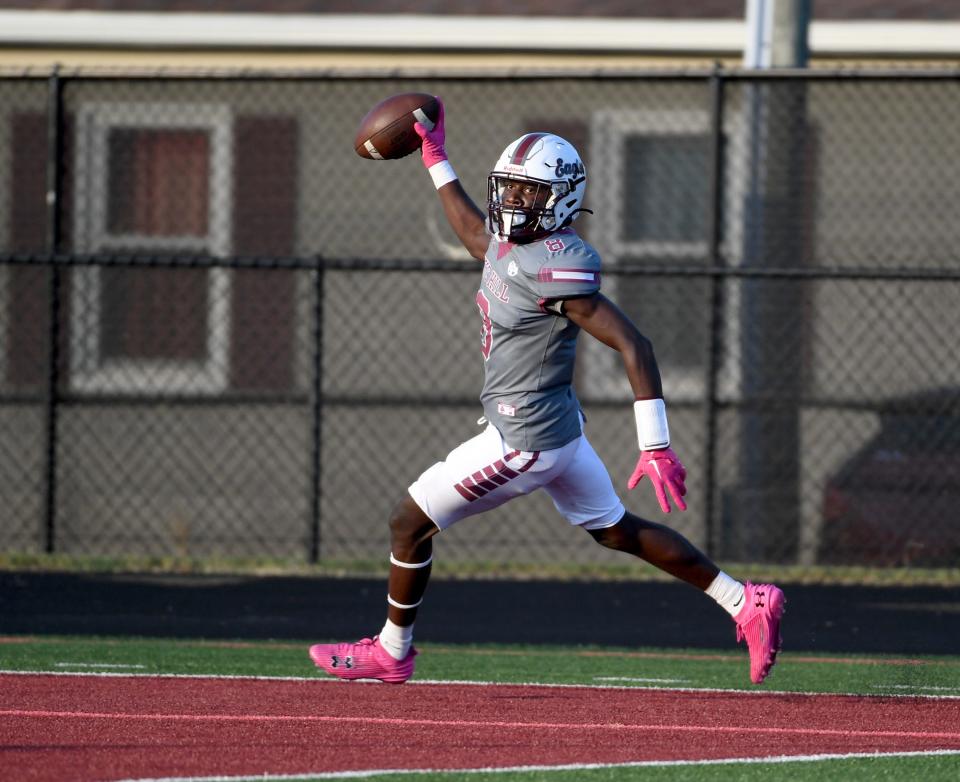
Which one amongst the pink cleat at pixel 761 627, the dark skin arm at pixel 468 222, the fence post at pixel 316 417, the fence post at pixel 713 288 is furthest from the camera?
the fence post at pixel 316 417

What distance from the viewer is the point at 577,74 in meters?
10.4

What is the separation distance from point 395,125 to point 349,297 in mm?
5288

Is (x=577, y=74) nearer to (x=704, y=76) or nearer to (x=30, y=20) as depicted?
(x=704, y=76)

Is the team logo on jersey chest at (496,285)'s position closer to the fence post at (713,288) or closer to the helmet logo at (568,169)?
the helmet logo at (568,169)

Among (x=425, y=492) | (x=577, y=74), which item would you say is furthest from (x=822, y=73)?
(x=425, y=492)

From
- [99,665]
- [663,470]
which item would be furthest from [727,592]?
[99,665]

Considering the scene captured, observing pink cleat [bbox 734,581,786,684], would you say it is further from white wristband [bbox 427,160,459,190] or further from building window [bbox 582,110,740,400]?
building window [bbox 582,110,740,400]

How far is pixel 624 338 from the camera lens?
19.4 ft

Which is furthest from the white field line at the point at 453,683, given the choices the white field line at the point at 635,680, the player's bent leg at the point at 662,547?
the player's bent leg at the point at 662,547

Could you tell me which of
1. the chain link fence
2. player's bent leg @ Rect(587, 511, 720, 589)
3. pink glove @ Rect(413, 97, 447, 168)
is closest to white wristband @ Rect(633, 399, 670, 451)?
player's bent leg @ Rect(587, 511, 720, 589)

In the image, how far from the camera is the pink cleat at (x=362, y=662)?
650 centimetres

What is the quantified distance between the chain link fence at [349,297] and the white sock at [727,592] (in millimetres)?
5182

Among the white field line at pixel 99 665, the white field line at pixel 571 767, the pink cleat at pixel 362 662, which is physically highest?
the white field line at pixel 571 767

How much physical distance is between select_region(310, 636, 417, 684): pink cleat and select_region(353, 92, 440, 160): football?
2179mm
